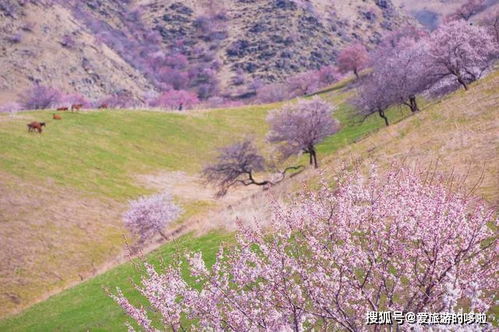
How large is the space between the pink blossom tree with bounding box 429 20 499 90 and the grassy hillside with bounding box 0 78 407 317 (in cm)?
1391

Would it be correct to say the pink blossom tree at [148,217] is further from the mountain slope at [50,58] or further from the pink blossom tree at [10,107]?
the mountain slope at [50,58]

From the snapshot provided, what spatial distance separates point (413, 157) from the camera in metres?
23.1

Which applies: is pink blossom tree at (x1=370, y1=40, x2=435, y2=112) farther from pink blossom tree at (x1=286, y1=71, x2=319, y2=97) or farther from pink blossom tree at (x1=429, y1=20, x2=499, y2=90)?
pink blossom tree at (x1=286, y1=71, x2=319, y2=97)

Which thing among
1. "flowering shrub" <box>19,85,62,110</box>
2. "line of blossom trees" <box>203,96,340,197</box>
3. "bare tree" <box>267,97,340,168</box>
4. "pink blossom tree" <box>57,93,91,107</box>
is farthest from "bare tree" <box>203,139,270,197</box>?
"pink blossom tree" <box>57,93,91,107</box>

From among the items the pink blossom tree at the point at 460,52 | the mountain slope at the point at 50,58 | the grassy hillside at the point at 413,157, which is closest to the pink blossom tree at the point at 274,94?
the mountain slope at the point at 50,58

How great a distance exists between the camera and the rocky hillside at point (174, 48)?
118000 millimetres

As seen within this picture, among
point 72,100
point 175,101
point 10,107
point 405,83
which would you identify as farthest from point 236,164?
point 175,101

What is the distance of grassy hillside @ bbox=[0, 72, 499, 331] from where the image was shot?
66.3ft

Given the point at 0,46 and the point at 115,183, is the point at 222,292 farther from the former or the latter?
the point at 0,46

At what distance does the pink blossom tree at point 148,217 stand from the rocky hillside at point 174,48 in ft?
265

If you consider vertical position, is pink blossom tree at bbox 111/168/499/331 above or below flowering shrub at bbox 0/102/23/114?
below

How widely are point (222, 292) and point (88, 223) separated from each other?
4086 cm

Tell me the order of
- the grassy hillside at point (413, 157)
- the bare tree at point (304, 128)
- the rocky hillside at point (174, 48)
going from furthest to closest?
1. the rocky hillside at point (174, 48)
2. the bare tree at point (304, 128)
3. the grassy hillside at point (413, 157)

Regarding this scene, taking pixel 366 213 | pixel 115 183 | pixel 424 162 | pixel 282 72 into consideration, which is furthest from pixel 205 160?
pixel 282 72
